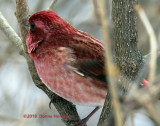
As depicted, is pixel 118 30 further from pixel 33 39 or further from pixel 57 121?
pixel 57 121

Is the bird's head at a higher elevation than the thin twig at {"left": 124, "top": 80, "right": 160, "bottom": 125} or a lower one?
lower

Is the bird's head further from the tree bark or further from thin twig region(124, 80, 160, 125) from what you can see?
thin twig region(124, 80, 160, 125)

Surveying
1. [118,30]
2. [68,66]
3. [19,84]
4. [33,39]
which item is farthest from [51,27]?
[19,84]

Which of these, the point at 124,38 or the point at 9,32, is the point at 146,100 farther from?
the point at 9,32

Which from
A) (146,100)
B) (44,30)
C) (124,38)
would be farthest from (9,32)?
(146,100)

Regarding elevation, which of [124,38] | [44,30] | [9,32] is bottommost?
[9,32]

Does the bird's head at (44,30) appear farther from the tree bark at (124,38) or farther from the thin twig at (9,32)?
the tree bark at (124,38)

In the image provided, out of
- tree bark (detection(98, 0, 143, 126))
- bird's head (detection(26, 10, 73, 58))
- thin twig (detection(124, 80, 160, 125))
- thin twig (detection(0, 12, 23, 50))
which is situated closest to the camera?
thin twig (detection(124, 80, 160, 125))

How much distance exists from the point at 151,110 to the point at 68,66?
3.48m

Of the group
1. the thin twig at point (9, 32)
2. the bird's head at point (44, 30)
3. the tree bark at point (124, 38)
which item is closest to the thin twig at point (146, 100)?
the tree bark at point (124, 38)

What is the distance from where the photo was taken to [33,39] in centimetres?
602

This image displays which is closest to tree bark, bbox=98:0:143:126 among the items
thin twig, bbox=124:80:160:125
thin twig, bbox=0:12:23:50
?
thin twig, bbox=124:80:160:125

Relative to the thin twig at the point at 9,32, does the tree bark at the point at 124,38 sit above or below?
above

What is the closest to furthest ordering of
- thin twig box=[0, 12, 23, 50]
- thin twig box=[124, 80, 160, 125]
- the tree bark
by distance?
thin twig box=[124, 80, 160, 125]
the tree bark
thin twig box=[0, 12, 23, 50]
